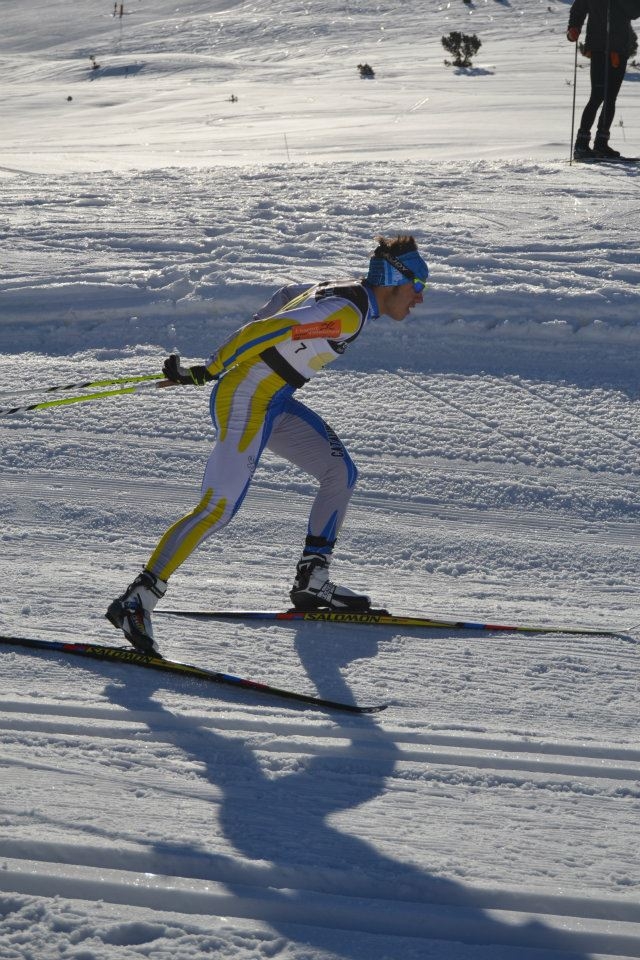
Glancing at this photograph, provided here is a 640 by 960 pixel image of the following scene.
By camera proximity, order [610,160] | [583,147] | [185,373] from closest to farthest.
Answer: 1. [185,373]
2. [610,160]
3. [583,147]

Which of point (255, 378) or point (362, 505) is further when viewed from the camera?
point (362, 505)

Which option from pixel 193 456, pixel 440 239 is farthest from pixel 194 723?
pixel 440 239

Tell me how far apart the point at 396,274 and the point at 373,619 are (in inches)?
58.1

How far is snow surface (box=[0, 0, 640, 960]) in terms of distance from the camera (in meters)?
2.71

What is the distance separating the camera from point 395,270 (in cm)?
399

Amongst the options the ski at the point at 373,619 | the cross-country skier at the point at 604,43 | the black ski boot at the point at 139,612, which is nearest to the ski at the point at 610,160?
the cross-country skier at the point at 604,43

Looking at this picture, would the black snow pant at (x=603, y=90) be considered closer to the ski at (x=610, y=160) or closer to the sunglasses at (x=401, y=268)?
the ski at (x=610, y=160)

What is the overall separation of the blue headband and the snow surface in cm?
146

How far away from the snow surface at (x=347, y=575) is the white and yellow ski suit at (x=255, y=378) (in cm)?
51

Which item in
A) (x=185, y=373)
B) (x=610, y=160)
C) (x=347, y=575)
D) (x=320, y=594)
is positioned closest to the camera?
(x=185, y=373)

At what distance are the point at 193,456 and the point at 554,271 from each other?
329cm

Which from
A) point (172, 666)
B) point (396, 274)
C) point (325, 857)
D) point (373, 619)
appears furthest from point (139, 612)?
point (396, 274)

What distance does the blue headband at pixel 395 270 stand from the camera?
3.99 m

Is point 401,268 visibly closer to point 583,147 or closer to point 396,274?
point 396,274
